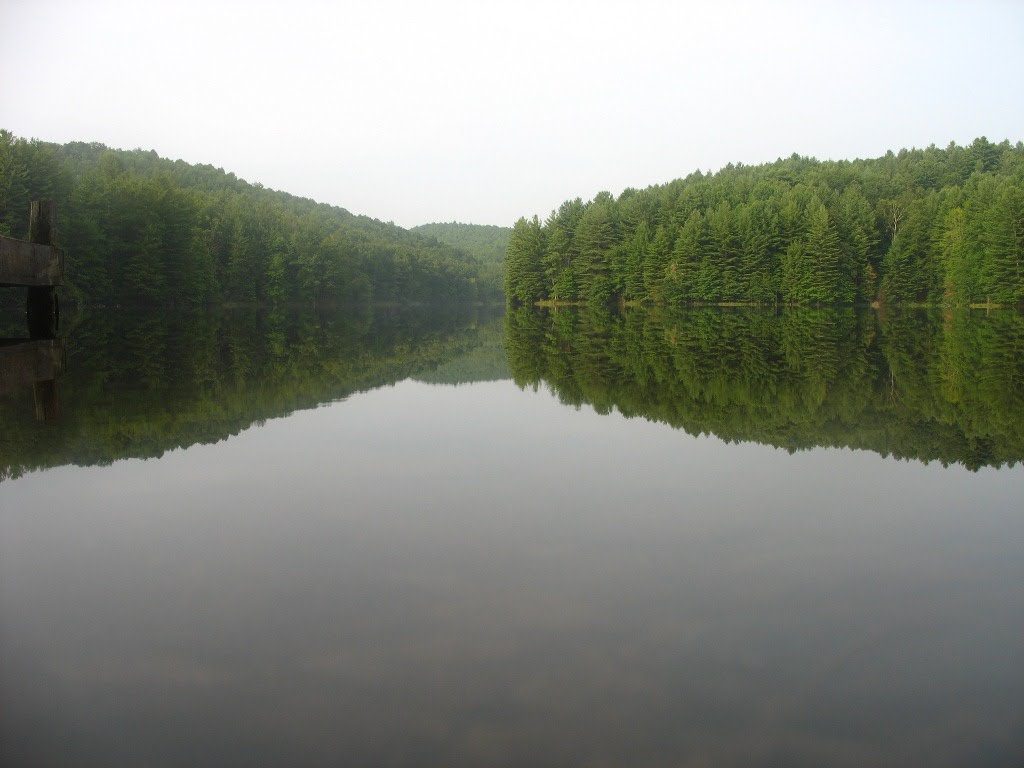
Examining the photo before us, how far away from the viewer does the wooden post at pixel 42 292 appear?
13062mm

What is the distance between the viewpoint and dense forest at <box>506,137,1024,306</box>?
5853cm

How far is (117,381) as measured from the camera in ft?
45.5

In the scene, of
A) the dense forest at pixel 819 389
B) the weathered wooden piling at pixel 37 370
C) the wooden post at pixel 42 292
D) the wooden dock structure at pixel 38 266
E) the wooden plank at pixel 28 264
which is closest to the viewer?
the dense forest at pixel 819 389

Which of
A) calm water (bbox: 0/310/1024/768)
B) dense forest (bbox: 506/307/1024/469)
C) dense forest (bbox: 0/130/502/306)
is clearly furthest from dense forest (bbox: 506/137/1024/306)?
calm water (bbox: 0/310/1024/768)

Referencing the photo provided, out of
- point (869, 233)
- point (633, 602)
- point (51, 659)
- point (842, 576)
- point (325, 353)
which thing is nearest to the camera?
point (51, 659)

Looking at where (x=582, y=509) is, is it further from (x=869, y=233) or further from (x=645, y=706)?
(x=869, y=233)

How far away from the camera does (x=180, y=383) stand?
13984 mm

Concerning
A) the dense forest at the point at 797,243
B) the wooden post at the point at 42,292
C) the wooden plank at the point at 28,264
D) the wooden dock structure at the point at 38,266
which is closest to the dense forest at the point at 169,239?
the dense forest at the point at 797,243

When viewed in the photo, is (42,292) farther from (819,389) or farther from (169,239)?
(169,239)

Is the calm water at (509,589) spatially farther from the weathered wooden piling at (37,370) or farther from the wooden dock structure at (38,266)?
the wooden dock structure at (38,266)

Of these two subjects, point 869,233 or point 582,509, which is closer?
point 582,509

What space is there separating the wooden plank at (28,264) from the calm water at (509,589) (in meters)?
2.18

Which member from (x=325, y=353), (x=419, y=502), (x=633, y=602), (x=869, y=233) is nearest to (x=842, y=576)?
(x=633, y=602)

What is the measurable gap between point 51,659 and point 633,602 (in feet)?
11.0
